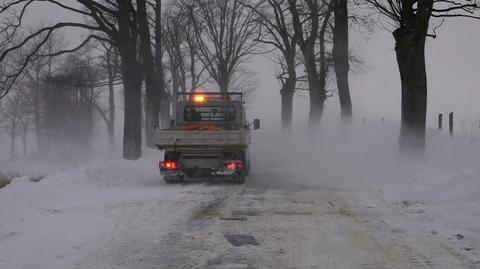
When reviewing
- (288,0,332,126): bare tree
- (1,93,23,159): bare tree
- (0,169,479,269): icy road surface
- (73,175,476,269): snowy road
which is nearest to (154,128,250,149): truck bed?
(0,169,479,269): icy road surface

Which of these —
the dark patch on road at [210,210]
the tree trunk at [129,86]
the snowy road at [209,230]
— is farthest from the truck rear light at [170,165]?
the tree trunk at [129,86]

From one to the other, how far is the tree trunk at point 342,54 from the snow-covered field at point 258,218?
10.7 m

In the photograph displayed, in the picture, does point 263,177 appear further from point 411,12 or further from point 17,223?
point 17,223

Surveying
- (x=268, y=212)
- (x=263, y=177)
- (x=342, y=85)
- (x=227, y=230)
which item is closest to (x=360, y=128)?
(x=342, y=85)

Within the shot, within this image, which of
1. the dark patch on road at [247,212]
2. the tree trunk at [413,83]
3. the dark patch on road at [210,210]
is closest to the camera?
the dark patch on road at [210,210]

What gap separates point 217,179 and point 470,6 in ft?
27.4

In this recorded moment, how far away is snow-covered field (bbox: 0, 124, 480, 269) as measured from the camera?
21.6ft

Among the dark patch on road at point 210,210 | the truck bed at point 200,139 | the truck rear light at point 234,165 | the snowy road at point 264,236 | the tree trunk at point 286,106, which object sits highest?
the tree trunk at point 286,106

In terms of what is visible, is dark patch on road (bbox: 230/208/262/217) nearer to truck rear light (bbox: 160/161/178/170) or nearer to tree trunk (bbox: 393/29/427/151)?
truck rear light (bbox: 160/161/178/170)

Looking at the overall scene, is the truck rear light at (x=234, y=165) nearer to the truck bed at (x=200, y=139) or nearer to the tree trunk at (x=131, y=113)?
the truck bed at (x=200, y=139)

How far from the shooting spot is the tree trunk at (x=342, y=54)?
1032 inches

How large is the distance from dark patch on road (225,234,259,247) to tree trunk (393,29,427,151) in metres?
9.23

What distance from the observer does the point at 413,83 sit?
51.0ft

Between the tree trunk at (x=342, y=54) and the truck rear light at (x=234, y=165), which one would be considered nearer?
the truck rear light at (x=234, y=165)
